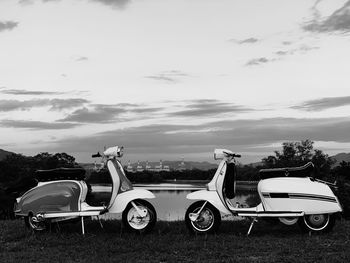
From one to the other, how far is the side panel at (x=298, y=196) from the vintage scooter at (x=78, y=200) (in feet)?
6.32

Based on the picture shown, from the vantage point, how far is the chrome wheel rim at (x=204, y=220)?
9133 mm

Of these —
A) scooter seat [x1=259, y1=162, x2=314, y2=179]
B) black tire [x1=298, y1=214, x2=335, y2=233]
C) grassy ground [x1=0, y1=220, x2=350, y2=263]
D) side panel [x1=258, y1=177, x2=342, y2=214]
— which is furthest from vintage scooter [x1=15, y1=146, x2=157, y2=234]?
black tire [x1=298, y1=214, x2=335, y2=233]

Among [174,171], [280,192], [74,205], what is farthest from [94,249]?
[174,171]

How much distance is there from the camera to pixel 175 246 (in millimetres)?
7945

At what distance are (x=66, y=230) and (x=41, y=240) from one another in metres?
1.23

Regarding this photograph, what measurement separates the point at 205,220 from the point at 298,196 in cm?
156

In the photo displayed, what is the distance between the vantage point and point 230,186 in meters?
9.49

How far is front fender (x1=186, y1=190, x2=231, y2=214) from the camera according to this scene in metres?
9.09

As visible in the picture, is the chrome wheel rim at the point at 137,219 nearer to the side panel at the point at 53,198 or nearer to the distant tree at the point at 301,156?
the side panel at the point at 53,198

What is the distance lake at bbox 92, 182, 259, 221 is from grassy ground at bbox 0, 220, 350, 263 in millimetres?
723

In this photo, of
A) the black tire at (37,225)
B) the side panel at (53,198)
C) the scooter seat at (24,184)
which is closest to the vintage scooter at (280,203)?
the side panel at (53,198)

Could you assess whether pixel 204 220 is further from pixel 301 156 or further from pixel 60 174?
pixel 301 156

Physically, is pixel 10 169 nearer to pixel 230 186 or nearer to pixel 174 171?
pixel 174 171

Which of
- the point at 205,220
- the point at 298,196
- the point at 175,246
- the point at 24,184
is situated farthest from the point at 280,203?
the point at 24,184
